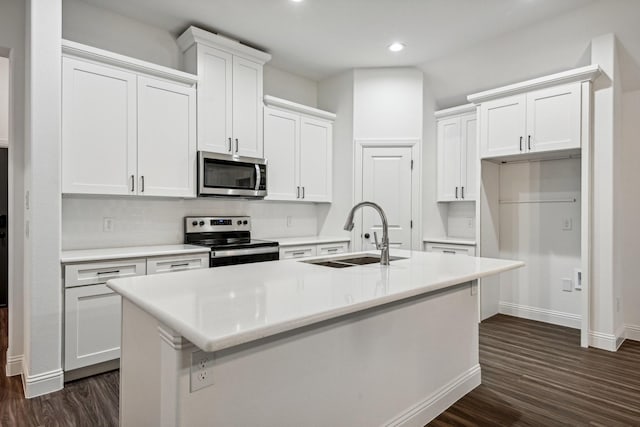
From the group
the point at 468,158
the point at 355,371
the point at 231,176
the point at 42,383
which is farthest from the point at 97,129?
the point at 468,158

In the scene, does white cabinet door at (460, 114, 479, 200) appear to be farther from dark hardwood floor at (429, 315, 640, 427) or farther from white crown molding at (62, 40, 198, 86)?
white crown molding at (62, 40, 198, 86)

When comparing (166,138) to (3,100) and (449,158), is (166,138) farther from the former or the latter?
(449,158)

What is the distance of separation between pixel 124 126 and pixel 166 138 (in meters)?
0.35

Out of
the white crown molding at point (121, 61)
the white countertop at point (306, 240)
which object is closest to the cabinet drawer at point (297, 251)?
the white countertop at point (306, 240)

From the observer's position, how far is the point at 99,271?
269 centimetres

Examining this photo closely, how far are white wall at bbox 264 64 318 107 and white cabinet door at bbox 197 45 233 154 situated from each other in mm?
859

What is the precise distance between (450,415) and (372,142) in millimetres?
3086

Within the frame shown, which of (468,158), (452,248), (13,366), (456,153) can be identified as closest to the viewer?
(13,366)

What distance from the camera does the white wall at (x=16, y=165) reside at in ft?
8.98

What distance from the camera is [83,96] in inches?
112

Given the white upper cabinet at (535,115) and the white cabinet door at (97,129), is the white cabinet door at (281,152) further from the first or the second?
the white upper cabinet at (535,115)

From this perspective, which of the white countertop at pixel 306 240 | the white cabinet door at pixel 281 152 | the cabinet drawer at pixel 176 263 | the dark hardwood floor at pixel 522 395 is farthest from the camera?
the white cabinet door at pixel 281 152

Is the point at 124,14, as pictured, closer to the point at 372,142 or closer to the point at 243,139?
the point at 243,139

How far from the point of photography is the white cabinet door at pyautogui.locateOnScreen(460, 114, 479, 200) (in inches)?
170
